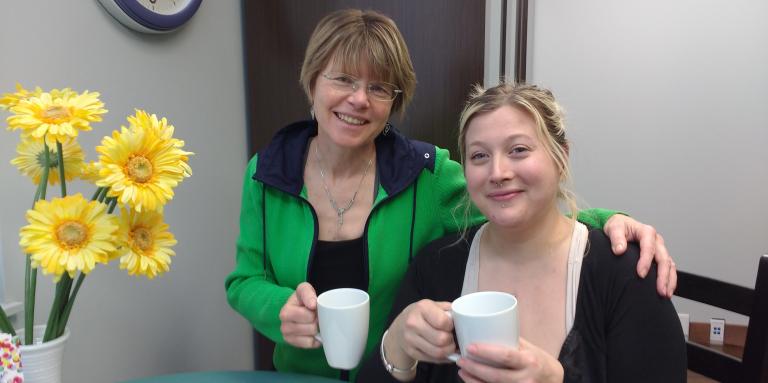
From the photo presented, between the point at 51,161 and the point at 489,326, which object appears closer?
the point at 489,326

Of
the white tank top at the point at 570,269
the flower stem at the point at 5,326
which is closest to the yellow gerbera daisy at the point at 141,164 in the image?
the flower stem at the point at 5,326

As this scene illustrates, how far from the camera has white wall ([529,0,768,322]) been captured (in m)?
2.91

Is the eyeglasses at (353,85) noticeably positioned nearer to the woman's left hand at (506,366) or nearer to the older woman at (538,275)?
the older woman at (538,275)

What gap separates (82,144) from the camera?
1327mm

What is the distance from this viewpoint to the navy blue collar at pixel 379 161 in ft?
4.53

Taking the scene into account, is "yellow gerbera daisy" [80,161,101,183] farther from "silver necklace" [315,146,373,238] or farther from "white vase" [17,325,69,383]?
"silver necklace" [315,146,373,238]

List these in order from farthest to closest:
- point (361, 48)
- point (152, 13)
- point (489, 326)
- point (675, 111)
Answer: point (675, 111) → point (152, 13) → point (361, 48) → point (489, 326)

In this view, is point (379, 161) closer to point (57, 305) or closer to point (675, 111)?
point (57, 305)

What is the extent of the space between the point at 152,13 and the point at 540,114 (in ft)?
3.59

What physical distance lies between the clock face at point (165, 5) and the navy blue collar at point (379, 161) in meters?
0.52

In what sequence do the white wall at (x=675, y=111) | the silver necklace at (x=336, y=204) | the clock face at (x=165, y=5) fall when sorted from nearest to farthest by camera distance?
the silver necklace at (x=336, y=204), the clock face at (x=165, y=5), the white wall at (x=675, y=111)

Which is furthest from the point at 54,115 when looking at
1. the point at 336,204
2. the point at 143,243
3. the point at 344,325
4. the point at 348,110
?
the point at 336,204

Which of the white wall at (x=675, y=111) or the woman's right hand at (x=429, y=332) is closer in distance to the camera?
the woman's right hand at (x=429, y=332)

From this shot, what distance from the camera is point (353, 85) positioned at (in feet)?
4.28
